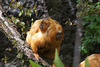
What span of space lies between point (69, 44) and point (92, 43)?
43cm

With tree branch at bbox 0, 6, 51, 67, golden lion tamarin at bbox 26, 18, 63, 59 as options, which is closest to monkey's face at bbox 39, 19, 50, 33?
golden lion tamarin at bbox 26, 18, 63, 59

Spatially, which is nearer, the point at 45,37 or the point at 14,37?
the point at 45,37

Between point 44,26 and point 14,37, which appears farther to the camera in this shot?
point 14,37

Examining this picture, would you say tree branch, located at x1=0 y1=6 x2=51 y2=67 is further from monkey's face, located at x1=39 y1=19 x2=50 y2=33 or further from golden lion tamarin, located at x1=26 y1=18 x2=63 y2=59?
monkey's face, located at x1=39 y1=19 x2=50 y2=33

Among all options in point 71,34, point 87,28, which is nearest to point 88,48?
point 87,28

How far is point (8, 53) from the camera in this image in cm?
173

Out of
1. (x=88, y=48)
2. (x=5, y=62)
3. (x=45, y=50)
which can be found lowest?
(x=5, y=62)

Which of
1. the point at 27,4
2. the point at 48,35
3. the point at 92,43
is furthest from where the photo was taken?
the point at 27,4

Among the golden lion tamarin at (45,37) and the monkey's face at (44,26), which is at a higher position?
the monkey's face at (44,26)

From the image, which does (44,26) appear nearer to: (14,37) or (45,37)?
(45,37)

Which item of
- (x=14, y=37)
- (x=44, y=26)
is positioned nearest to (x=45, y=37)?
(x=44, y=26)

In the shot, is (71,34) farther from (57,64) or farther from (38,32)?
(57,64)

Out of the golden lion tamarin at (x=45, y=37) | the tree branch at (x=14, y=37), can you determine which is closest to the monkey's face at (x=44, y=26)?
the golden lion tamarin at (x=45, y=37)

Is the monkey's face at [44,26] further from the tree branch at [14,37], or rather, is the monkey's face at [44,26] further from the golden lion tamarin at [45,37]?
the tree branch at [14,37]
